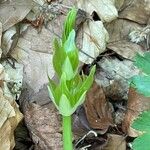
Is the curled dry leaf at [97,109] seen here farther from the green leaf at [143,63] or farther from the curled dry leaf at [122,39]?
the green leaf at [143,63]

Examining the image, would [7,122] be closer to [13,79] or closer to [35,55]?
[13,79]

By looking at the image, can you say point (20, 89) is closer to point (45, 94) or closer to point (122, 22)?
point (45, 94)

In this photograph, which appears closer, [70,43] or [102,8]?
[70,43]

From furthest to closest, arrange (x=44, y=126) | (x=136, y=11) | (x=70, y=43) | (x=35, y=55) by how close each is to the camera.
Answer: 1. (x=136, y=11)
2. (x=35, y=55)
3. (x=44, y=126)
4. (x=70, y=43)

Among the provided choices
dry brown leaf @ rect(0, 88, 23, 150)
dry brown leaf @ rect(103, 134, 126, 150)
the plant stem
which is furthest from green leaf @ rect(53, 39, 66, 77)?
dry brown leaf @ rect(103, 134, 126, 150)

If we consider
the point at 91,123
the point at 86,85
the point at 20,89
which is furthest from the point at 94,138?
the point at 86,85

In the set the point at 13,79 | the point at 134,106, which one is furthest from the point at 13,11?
the point at 134,106
